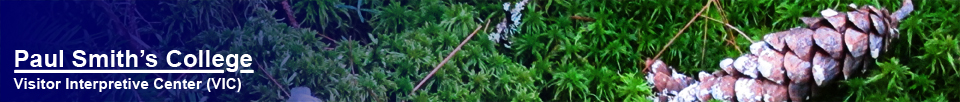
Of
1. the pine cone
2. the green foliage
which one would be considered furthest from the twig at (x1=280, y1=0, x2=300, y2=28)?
the pine cone

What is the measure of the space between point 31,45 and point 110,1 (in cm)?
10

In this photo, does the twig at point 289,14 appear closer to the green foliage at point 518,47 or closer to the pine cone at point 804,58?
the green foliage at point 518,47

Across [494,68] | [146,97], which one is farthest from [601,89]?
[146,97]

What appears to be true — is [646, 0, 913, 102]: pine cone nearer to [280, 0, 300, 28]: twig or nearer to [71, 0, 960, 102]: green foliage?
[71, 0, 960, 102]: green foliage

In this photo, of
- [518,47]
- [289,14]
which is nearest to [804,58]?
[518,47]

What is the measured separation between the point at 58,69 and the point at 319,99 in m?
0.23

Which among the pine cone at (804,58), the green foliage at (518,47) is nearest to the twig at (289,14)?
the green foliage at (518,47)

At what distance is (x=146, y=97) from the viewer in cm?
65

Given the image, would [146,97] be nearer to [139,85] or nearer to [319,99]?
[139,85]

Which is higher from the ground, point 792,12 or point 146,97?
point 792,12

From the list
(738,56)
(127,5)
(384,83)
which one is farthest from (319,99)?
(738,56)

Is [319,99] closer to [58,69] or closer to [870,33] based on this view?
[58,69]

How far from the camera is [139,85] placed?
2.12ft

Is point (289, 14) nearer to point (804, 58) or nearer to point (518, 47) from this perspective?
point (518, 47)
